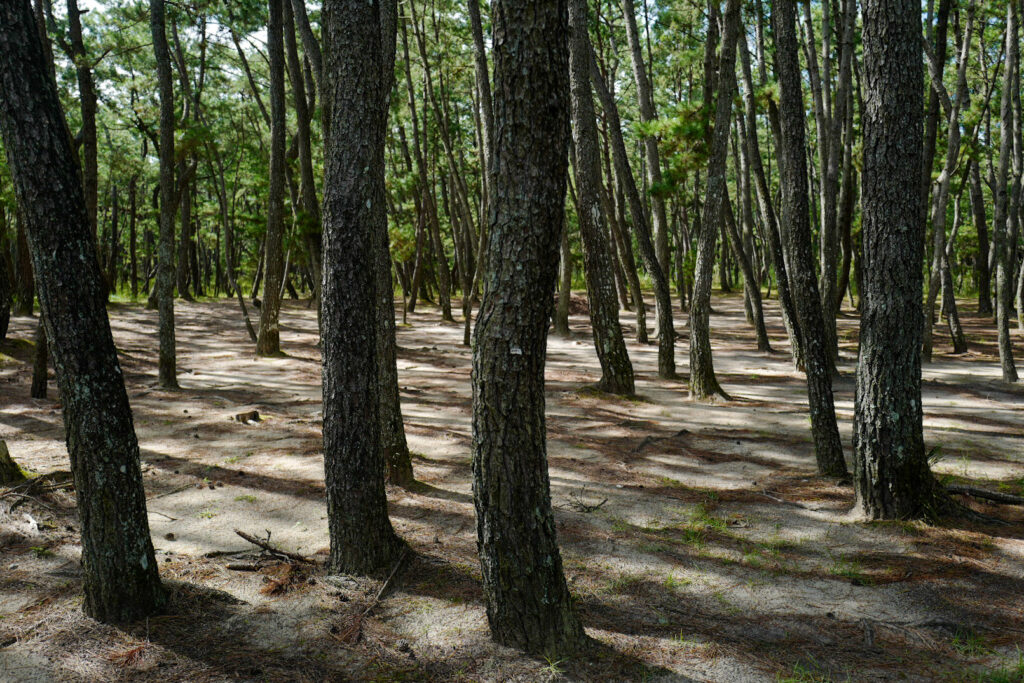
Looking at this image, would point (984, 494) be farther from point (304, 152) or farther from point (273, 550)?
point (304, 152)

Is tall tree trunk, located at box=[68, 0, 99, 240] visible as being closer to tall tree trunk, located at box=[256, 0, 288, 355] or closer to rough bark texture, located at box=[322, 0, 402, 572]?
tall tree trunk, located at box=[256, 0, 288, 355]

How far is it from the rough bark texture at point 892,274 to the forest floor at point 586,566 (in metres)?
0.36

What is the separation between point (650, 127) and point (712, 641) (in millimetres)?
8082

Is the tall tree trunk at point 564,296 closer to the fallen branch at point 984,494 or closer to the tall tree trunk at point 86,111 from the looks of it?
the tall tree trunk at point 86,111

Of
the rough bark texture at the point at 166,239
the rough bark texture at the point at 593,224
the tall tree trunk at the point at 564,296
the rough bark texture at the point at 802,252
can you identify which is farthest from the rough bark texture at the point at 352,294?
the tall tree trunk at the point at 564,296

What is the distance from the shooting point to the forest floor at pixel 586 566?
3.71 m

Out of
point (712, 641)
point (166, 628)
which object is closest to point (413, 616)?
point (166, 628)

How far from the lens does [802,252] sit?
255 inches

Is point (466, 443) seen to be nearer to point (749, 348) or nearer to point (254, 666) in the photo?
point (254, 666)

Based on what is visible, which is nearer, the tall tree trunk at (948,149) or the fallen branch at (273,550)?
the fallen branch at (273,550)

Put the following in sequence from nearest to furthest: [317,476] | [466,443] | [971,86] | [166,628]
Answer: [166,628]
[317,476]
[466,443]
[971,86]

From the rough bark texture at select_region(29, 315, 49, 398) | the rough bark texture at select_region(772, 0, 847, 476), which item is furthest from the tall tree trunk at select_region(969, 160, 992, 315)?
the rough bark texture at select_region(29, 315, 49, 398)

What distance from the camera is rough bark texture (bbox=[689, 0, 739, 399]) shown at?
9695 mm

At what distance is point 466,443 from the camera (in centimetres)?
793
